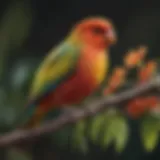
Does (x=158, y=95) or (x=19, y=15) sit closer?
(x=158, y=95)

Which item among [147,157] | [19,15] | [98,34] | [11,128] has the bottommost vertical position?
[147,157]

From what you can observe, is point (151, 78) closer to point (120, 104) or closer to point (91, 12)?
point (120, 104)

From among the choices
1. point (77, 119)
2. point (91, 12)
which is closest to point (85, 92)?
point (77, 119)

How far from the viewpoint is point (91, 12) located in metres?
1.09

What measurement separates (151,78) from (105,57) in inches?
4.1

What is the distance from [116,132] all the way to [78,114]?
88mm

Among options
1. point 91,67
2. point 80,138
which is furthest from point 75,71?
point 80,138

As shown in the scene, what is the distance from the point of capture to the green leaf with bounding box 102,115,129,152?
41.8 inches

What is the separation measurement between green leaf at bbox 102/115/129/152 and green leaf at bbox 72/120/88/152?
42 mm

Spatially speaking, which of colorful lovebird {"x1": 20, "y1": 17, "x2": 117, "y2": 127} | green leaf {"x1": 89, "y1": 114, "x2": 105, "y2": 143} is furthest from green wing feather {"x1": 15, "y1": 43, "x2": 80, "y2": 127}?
green leaf {"x1": 89, "y1": 114, "x2": 105, "y2": 143}

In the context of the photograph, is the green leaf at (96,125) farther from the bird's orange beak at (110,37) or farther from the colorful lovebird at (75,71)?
the bird's orange beak at (110,37)

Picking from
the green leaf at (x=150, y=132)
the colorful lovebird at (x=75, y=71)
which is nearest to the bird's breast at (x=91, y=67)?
the colorful lovebird at (x=75, y=71)

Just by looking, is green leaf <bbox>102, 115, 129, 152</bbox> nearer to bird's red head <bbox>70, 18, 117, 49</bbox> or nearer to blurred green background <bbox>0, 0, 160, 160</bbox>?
blurred green background <bbox>0, 0, 160, 160</bbox>

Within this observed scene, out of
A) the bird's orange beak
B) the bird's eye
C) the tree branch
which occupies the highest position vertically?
the bird's eye
